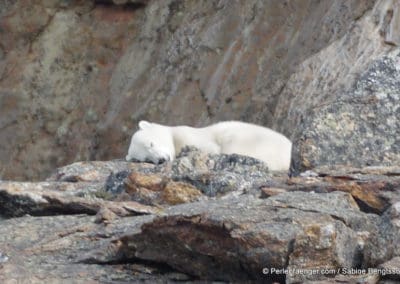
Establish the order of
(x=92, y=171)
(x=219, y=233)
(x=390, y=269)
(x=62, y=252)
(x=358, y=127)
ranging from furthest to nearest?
(x=92, y=171), (x=358, y=127), (x=62, y=252), (x=219, y=233), (x=390, y=269)

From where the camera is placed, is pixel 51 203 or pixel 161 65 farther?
pixel 161 65

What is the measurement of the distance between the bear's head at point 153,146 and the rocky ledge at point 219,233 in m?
3.72

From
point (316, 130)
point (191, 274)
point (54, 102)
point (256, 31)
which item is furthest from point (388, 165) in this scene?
point (54, 102)

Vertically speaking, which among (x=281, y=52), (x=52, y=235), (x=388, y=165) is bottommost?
(x=52, y=235)

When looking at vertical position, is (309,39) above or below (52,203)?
above

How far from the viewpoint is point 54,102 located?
20641mm

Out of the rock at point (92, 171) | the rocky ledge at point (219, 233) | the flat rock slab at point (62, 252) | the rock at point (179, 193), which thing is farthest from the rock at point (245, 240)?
the rock at point (92, 171)

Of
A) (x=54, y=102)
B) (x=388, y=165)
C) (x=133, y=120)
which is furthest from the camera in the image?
(x=54, y=102)

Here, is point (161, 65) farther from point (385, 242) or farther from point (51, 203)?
point (385, 242)

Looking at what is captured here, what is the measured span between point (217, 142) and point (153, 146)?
29.0 inches

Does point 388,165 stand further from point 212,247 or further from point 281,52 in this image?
point 281,52

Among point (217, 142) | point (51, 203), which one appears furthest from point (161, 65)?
point (51, 203)

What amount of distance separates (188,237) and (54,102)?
49.9ft

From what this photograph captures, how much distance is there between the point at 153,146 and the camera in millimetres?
11906
